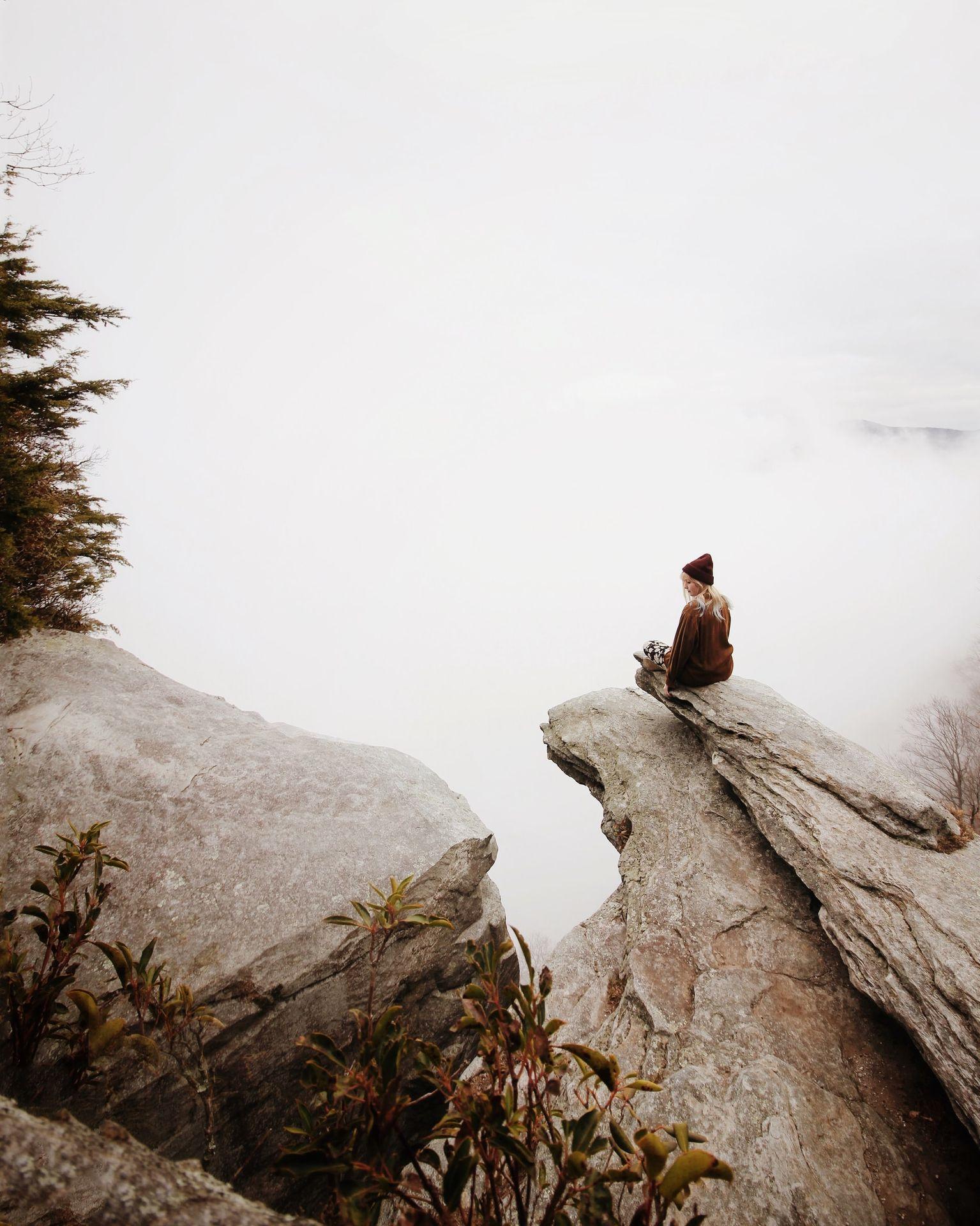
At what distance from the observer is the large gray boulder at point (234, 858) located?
527 cm

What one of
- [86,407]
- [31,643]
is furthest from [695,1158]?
[86,407]

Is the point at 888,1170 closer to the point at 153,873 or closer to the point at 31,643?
the point at 153,873

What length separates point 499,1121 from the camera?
112 inches

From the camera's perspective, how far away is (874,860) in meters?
6.85

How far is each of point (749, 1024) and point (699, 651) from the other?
580 centimetres

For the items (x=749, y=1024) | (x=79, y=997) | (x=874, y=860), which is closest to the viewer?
(x=79, y=997)

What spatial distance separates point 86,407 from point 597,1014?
13.4 metres

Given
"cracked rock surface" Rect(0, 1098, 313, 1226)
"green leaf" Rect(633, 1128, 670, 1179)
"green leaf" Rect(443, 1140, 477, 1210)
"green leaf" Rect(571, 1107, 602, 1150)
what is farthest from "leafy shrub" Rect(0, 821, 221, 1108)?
"green leaf" Rect(633, 1128, 670, 1179)

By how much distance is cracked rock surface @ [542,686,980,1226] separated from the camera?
492cm

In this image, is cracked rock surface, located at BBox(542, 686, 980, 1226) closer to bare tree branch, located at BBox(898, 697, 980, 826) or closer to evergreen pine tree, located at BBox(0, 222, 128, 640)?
evergreen pine tree, located at BBox(0, 222, 128, 640)

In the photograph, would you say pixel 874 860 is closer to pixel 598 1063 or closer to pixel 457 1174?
Answer: pixel 598 1063

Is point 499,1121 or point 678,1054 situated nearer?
point 499,1121

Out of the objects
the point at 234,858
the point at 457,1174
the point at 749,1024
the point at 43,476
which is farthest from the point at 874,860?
the point at 43,476

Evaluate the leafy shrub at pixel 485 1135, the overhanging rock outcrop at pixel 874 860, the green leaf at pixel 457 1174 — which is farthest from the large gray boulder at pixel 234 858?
the overhanging rock outcrop at pixel 874 860
